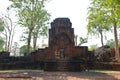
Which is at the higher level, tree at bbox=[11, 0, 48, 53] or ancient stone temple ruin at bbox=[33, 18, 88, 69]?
tree at bbox=[11, 0, 48, 53]

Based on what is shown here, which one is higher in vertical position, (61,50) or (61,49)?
(61,49)

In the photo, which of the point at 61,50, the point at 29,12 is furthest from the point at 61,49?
the point at 29,12

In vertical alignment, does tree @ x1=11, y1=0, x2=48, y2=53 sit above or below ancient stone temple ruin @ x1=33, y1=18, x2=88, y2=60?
above

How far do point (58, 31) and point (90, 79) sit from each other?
52.6 ft

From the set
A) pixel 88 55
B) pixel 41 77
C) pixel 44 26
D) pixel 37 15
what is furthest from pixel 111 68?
pixel 44 26

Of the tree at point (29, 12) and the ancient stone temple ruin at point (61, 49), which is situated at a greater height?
the tree at point (29, 12)

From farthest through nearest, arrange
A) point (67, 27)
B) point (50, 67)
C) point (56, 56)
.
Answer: point (67, 27)
point (56, 56)
point (50, 67)

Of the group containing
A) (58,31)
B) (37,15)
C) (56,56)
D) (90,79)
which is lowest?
(90,79)

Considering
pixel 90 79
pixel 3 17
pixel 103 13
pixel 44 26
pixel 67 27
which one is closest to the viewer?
pixel 90 79

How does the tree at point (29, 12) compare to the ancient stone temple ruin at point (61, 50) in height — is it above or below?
above

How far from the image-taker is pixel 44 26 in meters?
42.8

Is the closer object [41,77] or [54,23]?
[41,77]

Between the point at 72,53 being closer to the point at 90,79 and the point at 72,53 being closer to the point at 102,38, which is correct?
the point at 90,79

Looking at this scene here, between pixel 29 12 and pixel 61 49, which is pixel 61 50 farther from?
pixel 29 12
